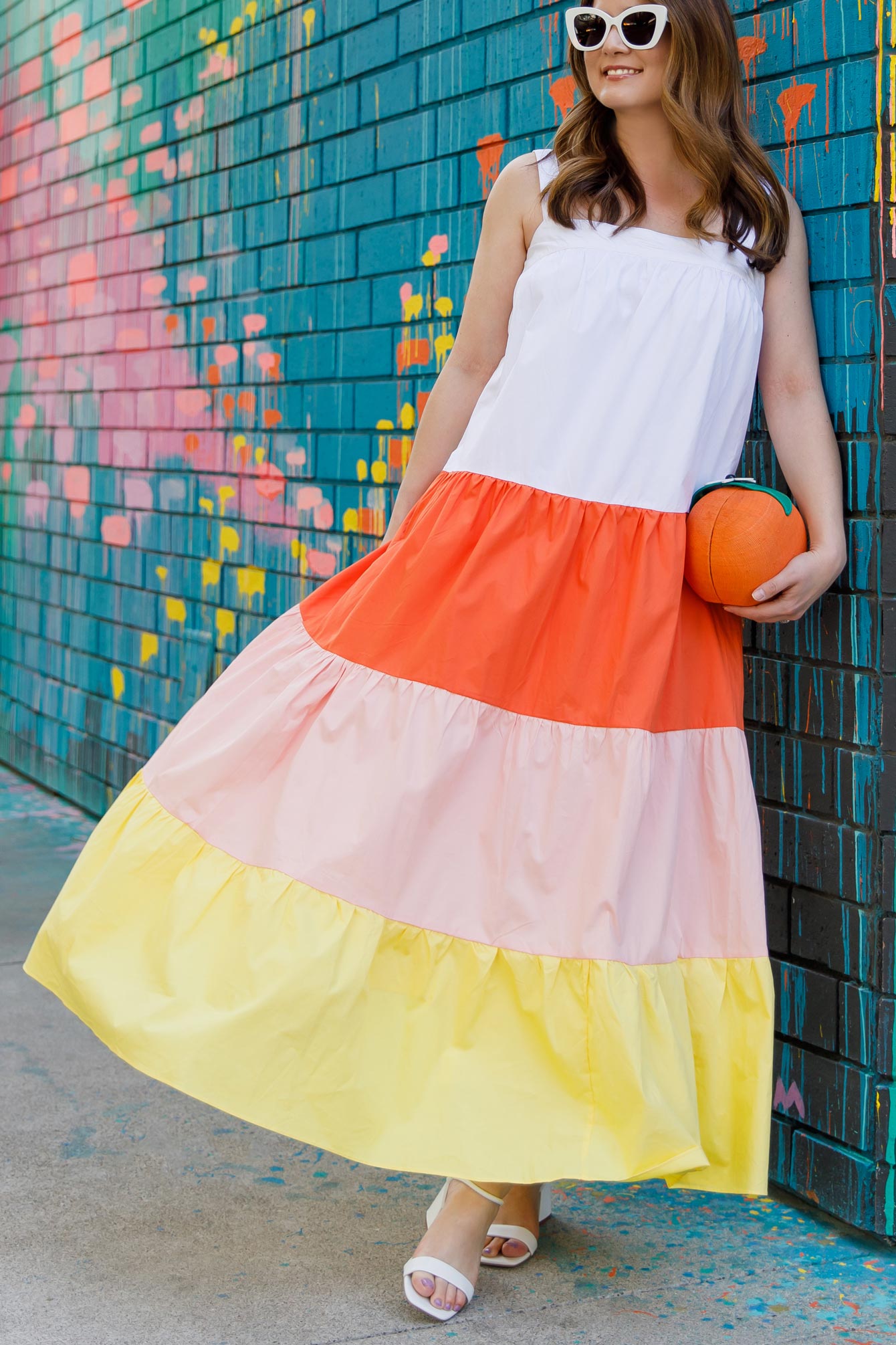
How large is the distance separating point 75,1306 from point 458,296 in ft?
8.01

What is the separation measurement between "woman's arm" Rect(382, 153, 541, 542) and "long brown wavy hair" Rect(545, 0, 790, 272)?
0.26 ft

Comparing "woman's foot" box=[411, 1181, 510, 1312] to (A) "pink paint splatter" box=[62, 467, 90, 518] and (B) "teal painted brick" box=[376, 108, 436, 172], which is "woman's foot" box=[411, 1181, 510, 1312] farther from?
(A) "pink paint splatter" box=[62, 467, 90, 518]

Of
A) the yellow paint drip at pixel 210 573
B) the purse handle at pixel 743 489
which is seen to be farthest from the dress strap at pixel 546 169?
the yellow paint drip at pixel 210 573

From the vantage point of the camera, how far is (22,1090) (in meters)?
3.36

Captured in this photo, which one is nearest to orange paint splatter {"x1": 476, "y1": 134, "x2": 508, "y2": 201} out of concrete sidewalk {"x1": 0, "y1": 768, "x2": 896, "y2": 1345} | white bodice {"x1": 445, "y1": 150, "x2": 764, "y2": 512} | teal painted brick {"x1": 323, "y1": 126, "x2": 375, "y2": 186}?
teal painted brick {"x1": 323, "y1": 126, "x2": 375, "y2": 186}

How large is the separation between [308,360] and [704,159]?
2179 mm

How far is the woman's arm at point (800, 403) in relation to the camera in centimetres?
261

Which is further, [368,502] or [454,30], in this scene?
[368,502]

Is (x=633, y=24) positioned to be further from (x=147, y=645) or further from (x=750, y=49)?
(x=147, y=645)

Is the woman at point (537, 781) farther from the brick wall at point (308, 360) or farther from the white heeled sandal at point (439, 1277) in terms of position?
the brick wall at point (308, 360)

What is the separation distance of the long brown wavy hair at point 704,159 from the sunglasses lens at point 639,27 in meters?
0.03

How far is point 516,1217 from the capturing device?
8.74 ft

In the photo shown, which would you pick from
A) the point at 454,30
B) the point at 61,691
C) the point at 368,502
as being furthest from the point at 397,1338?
the point at 61,691

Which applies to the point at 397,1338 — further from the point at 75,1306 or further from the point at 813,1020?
the point at 813,1020
